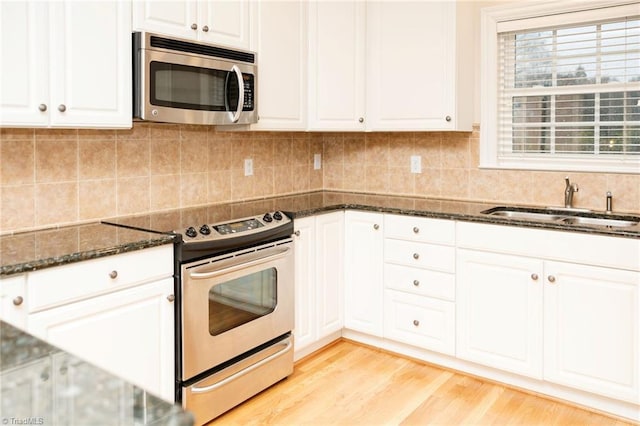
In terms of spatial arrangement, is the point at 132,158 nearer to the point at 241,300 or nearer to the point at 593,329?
the point at 241,300

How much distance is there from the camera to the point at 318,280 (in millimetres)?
3275

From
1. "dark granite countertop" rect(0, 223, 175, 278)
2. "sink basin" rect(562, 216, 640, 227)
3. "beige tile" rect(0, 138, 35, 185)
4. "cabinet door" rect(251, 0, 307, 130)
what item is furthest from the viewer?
"cabinet door" rect(251, 0, 307, 130)

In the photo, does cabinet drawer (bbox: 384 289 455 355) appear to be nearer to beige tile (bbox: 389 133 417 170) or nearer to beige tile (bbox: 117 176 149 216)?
beige tile (bbox: 389 133 417 170)

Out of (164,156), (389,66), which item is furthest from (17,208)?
(389,66)

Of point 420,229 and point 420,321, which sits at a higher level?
point 420,229

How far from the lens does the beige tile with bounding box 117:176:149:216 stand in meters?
2.78

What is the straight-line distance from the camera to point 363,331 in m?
3.47

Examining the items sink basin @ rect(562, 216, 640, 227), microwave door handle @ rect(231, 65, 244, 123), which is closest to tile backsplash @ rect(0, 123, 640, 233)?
sink basin @ rect(562, 216, 640, 227)

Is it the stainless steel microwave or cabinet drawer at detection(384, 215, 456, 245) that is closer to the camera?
the stainless steel microwave

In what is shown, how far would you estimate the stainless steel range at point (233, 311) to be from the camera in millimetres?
2418

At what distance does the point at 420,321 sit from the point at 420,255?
0.39m

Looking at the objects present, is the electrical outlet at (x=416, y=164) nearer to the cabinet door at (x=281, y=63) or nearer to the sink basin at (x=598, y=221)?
the cabinet door at (x=281, y=63)

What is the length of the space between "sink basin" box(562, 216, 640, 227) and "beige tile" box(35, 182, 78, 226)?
8.23ft

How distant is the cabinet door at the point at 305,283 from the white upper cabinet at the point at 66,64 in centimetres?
115
